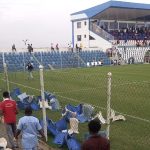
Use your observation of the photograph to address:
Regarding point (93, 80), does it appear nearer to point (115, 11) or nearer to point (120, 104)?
point (120, 104)

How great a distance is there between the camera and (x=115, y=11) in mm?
52281

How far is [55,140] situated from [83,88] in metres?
11.2

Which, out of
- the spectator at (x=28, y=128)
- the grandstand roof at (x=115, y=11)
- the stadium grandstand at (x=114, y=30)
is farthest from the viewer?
the grandstand roof at (x=115, y=11)

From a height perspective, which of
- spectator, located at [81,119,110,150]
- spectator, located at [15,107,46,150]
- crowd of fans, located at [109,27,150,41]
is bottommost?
spectator, located at [15,107,46,150]

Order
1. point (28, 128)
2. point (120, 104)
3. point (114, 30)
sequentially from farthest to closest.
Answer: point (114, 30) → point (120, 104) → point (28, 128)

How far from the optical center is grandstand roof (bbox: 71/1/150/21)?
163ft

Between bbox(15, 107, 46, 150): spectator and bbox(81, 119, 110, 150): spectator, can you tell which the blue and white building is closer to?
bbox(15, 107, 46, 150): spectator

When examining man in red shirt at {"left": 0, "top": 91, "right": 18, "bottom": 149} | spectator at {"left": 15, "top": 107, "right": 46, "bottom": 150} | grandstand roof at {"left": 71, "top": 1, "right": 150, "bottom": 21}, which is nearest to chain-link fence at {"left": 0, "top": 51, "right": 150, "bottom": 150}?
man in red shirt at {"left": 0, "top": 91, "right": 18, "bottom": 149}

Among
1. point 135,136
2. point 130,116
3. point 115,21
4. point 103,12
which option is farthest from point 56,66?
point 135,136

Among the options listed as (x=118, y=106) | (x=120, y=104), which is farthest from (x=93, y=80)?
(x=118, y=106)

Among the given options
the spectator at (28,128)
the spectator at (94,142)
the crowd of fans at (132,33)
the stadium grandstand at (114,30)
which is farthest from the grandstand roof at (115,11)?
the spectator at (94,142)

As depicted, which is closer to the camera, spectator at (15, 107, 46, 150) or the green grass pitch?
spectator at (15, 107, 46, 150)

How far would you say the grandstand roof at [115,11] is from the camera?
4962cm

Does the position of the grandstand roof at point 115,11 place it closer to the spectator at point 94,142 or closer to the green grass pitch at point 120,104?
the green grass pitch at point 120,104
